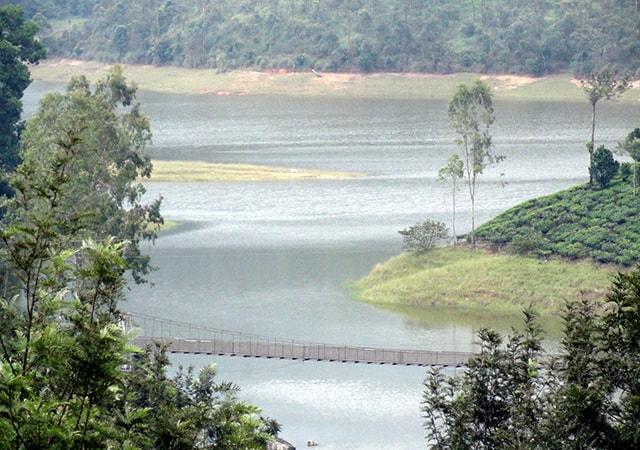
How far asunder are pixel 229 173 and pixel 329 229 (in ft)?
74.1

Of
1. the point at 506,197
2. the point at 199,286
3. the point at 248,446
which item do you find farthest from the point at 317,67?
the point at 248,446

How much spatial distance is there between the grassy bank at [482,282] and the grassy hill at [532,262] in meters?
0.05

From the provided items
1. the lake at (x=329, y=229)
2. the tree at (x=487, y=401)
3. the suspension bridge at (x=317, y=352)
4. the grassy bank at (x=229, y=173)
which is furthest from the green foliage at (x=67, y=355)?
the grassy bank at (x=229, y=173)

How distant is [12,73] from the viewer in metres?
75.7

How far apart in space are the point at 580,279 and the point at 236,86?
10037 cm

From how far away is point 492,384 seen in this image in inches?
1251

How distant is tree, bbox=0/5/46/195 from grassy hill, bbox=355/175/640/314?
21.1 metres

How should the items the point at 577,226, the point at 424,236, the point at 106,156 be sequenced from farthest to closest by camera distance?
the point at 424,236
the point at 577,226
the point at 106,156

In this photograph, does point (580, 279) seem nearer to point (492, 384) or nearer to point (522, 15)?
point (492, 384)

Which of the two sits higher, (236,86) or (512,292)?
(236,86)

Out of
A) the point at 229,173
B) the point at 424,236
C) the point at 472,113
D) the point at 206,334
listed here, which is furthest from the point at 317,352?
the point at 229,173

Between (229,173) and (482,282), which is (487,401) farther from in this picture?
(229,173)

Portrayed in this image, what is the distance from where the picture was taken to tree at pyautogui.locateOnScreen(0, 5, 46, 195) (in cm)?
7397

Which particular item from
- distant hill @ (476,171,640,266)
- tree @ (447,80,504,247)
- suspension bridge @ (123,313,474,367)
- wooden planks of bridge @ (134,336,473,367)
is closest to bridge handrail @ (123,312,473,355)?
suspension bridge @ (123,313,474,367)
